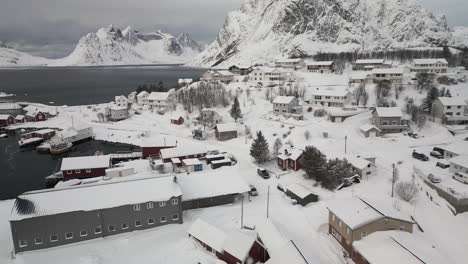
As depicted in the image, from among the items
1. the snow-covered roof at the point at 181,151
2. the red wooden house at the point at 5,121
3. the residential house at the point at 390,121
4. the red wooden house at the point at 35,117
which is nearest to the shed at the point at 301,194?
the snow-covered roof at the point at 181,151

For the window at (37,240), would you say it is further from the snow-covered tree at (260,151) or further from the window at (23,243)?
the snow-covered tree at (260,151)

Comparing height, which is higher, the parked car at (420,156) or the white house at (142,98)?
the white house at (142,98)

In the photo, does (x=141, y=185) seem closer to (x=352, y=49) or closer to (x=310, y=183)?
(x=310, y=183)

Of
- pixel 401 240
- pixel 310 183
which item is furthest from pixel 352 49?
pixel 401 240

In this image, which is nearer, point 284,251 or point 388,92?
point 284,251

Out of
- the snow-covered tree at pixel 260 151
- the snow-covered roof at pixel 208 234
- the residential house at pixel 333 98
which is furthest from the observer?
the residential house at pixel 333 98

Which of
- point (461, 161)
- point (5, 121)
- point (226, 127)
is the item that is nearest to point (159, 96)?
point (226, 127)
